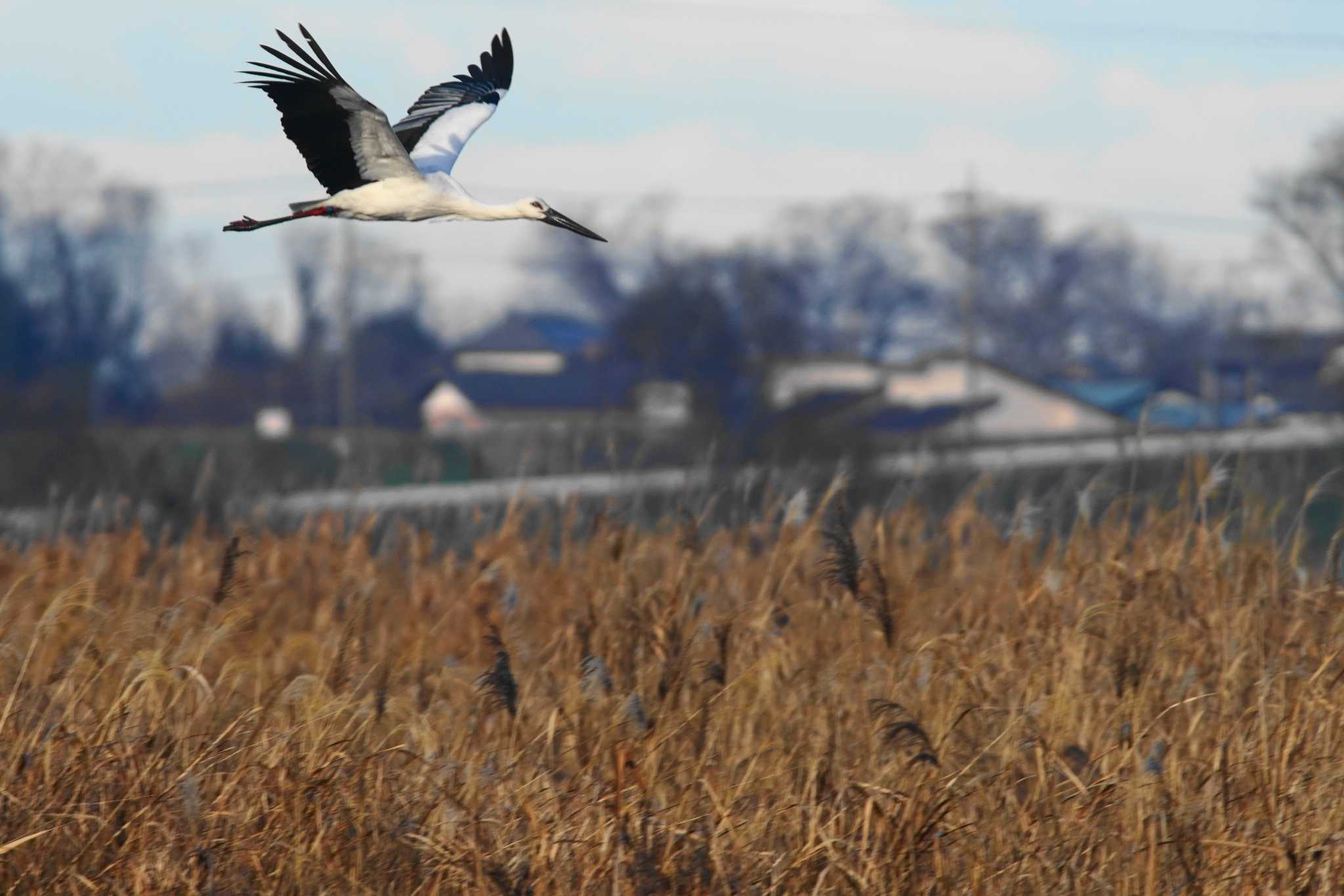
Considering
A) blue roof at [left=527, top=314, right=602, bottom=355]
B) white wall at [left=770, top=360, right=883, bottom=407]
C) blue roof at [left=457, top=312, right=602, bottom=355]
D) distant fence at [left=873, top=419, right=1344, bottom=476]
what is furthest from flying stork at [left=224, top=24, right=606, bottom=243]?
blue roof at [left=527, top=314, right=602, bottom=355]

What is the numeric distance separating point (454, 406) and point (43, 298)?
14590 millimetres

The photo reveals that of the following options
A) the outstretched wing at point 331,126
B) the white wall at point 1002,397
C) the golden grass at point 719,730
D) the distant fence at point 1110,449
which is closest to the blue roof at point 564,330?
the white wall at point 1002,397

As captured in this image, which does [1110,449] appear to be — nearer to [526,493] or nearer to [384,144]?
[526,493]

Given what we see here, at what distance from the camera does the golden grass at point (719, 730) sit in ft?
12.0

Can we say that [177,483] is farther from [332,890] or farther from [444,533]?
[332,890]

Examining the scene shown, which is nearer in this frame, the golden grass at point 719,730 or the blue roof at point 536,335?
the golden grass at point 719,730

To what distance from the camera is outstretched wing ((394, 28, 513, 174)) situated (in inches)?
148

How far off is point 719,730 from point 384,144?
201 cm

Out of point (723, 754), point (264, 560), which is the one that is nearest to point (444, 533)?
point (264, 560)

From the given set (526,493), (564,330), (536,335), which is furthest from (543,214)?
(564,330)

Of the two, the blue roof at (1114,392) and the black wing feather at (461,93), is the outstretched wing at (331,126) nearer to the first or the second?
the black wing feather at (461,93)

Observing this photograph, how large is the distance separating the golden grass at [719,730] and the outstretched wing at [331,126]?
111cm

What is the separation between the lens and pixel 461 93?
415 centimetres

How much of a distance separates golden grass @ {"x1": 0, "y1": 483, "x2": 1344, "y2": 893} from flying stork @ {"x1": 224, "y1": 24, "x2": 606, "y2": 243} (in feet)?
3.60
